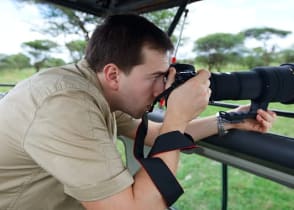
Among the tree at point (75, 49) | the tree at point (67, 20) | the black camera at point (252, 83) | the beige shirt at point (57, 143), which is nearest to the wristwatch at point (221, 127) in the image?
the black camera at point (252, 83)

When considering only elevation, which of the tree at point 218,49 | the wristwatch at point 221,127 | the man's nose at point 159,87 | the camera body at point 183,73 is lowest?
the wristwatch at point 221,127

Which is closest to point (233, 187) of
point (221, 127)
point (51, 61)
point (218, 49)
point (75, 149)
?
point (221, 127)

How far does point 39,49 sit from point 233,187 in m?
2.84

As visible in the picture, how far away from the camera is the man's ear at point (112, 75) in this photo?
101 cm

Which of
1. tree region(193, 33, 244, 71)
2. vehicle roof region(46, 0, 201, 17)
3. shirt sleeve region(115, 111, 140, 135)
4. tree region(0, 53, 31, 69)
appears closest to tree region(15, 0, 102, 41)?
vehicle roof region(46, 0, 201, 17)

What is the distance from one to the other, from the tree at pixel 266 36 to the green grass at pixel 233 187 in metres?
0.37

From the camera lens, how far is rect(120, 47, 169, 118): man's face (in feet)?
3.24

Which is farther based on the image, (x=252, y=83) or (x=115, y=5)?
(x=115, y=5)

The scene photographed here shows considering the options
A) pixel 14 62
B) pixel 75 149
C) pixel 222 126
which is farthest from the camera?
pixel 14 62

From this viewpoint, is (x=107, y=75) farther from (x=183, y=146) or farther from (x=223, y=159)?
(x=223, y=159)

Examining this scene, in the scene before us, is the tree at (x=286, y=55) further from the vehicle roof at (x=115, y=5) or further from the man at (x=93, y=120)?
the vehicle roof at (x=115, y=5)

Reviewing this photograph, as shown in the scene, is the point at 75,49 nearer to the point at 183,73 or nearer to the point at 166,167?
the point at 183,73

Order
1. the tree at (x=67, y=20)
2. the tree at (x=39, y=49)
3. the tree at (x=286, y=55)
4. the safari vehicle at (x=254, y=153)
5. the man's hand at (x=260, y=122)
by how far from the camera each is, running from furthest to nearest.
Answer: the tree at (x=39, y=49), the tree at (x=67, y=20), the tree at (x=286, y=55), the man's hand at (x=260, y=122), the safari vehicle at (x=254, y=153)

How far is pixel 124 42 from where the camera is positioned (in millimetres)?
1009
